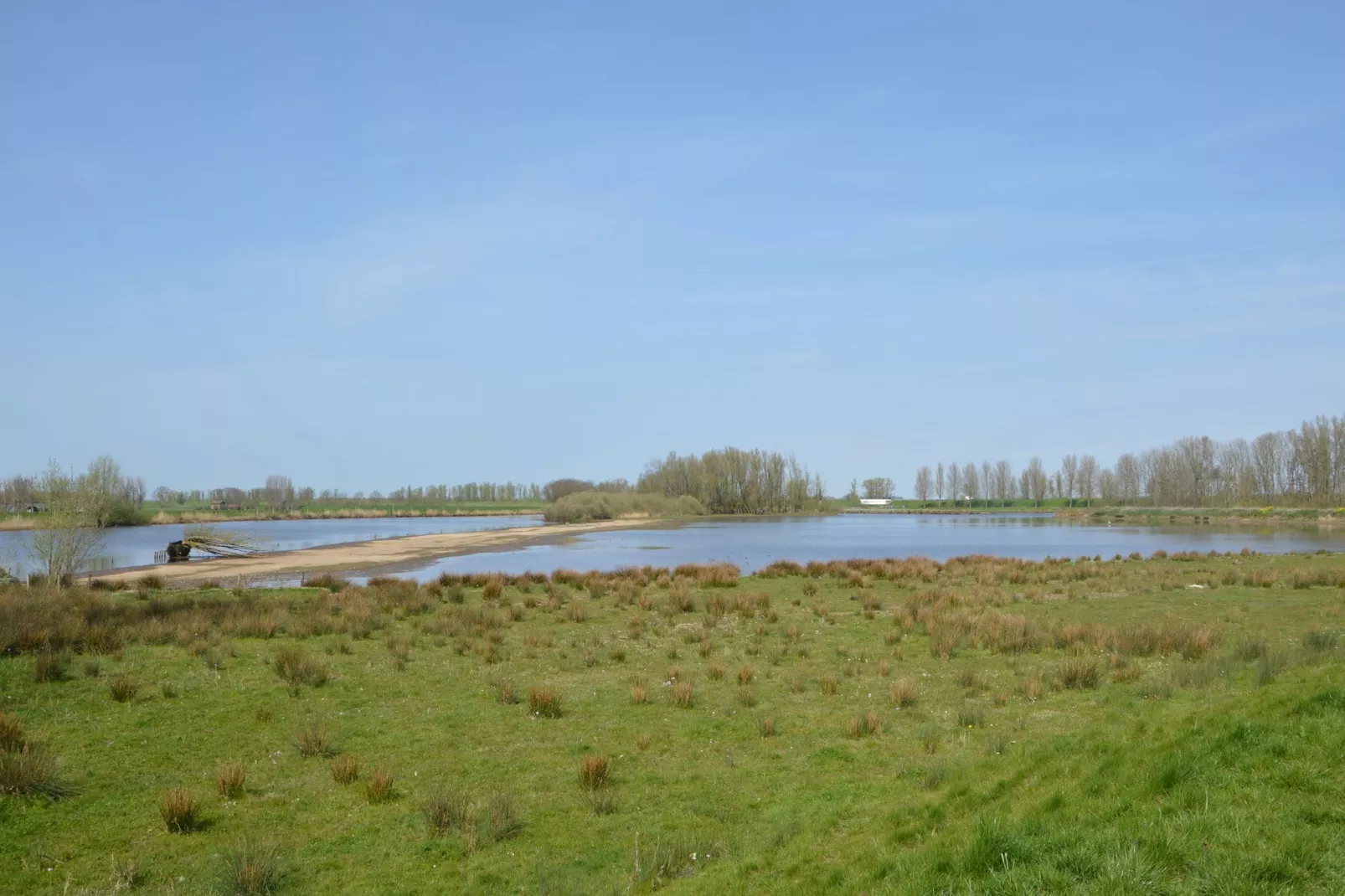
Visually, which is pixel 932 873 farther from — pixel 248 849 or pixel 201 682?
pixel 201 682

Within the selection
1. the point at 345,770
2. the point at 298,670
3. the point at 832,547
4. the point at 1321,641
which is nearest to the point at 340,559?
the point at 832,547

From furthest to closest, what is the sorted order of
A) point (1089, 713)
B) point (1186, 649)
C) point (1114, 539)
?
point (1114, 539), point (1186, 649), point (1089, 713)

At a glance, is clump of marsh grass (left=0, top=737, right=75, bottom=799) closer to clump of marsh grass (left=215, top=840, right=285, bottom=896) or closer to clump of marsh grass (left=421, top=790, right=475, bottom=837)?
clump of marsh grass (left=215, top=840, right=285, bottom=896)

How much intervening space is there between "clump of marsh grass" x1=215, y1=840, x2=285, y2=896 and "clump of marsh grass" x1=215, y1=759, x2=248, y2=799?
1935mm

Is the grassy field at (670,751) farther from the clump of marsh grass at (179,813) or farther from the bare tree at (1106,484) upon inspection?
the bare tree at (1106,484)

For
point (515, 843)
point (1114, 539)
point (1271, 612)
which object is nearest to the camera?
point (515, 843)

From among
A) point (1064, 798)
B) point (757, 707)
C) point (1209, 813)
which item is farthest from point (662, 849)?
point (757, 707)

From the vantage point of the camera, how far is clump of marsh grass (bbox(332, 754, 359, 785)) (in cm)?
990

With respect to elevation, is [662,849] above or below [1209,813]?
below

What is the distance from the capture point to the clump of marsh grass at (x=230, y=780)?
370 inches

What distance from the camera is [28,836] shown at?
8.25 meters

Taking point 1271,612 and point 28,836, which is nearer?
point 28,836

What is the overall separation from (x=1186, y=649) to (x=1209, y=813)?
11.2 metres

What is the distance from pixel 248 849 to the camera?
7574 mm
